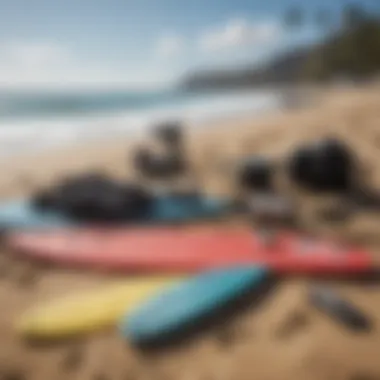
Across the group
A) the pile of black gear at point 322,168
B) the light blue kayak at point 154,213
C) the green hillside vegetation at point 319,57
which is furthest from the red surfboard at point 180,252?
the green hillside vegetation at point 319,57

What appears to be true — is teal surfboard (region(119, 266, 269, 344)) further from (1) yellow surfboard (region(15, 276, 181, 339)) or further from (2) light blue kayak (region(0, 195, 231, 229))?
(2) light blue kayak (region(0, 195, 231, 229))

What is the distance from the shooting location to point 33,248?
3.70 feet

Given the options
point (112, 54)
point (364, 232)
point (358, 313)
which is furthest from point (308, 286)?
point (112, 54)

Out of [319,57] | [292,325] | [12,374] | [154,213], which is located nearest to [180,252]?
[154,213]

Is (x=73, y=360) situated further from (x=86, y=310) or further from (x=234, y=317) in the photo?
(x=234, y=317)

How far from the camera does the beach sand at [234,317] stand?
966mm

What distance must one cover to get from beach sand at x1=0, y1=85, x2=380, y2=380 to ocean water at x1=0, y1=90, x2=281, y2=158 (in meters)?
0.03

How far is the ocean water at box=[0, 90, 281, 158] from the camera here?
1259 millimetres

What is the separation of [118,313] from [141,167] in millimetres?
331

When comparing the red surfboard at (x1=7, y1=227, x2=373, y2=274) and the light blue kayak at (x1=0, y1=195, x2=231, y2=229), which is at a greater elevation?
the light blue kayak at (x1=0, y1=195, x2=231, y2=229)

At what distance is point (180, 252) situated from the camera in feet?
3.67

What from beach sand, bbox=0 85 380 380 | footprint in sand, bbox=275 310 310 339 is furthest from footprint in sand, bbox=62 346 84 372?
footprint in sand, bbox=275 310 310 339

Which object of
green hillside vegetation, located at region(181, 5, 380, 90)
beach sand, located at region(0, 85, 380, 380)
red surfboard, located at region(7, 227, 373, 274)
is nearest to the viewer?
beach sand, located at region(0, 85, 380, 380)

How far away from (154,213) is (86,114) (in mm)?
273
